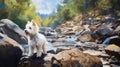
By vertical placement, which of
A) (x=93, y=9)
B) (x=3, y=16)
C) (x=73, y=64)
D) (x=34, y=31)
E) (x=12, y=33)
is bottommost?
(x=73, y=64)

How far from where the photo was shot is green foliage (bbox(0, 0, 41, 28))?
46844 mm

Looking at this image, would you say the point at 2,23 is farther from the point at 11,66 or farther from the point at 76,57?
the point at 76,57

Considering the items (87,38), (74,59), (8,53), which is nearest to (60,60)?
(74,59)

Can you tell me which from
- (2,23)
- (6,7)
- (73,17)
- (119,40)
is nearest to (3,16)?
(6,7)

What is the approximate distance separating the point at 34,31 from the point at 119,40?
15.4 metres

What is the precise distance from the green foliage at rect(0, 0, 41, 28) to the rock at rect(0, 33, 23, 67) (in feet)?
104

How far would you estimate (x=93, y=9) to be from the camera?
7744 centimetres

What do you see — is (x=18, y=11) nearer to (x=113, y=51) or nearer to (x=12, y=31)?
(x=12, y=31)

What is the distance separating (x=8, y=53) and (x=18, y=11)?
3575cm

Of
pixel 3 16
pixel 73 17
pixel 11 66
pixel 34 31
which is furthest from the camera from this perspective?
pixel 73 17

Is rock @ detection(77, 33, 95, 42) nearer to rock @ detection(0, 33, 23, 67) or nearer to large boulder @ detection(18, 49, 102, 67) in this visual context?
rock @ detection(0, 33, 23, 67)

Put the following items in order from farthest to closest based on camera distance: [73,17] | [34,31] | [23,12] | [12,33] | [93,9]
→ [73,17]
[93,9]
[23,12]
[12,33]
[34,31]

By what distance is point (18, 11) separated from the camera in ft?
160

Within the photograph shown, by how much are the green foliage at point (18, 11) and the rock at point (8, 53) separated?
31819mm
